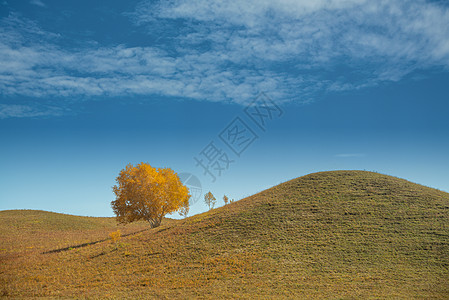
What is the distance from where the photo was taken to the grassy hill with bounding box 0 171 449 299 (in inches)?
794

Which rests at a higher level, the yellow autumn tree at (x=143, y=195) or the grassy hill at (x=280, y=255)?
the yellow autumn tree at (x=143, y=195)

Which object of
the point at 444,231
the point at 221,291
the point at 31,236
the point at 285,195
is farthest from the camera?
the point at 31,236

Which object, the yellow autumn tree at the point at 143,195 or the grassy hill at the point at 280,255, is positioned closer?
the grassy hill at the point at 280,255

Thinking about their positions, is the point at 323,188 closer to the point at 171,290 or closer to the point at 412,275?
the point at 412,275

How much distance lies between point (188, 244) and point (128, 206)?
652 inches

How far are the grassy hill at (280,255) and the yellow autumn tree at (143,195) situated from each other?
20.9 feet

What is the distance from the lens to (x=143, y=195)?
4200cm

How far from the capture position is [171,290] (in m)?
20.0

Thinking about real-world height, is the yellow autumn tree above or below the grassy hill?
above

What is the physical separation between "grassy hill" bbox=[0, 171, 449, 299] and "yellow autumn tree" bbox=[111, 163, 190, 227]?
636 cm

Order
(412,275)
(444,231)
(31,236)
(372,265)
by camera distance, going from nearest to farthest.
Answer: (412,275), (372,265), (444,231), (31,236)

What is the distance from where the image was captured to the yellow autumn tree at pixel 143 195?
42.2 metres

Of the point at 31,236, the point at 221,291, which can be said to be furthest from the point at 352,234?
the point at 31,236

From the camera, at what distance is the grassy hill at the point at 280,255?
20.2 m
